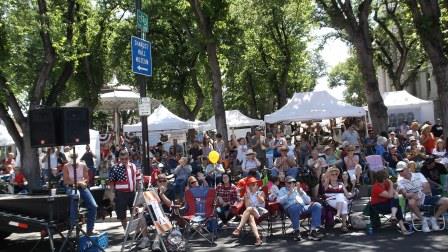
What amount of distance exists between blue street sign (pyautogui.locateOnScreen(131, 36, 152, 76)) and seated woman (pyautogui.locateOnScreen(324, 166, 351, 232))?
4.18 meters

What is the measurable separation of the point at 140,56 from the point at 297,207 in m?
4.24

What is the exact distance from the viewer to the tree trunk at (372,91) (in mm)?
19484

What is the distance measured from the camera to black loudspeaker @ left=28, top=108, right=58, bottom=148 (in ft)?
35.3

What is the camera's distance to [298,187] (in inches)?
442

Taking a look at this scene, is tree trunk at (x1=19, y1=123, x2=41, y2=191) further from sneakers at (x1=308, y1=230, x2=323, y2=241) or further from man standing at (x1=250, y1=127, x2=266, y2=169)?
sneakers at (x1=308, y1=230, x2=323, y2=241)

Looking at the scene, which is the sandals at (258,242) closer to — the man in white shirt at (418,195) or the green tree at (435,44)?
the man in white shirt at (418,195)

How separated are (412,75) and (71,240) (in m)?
32.7

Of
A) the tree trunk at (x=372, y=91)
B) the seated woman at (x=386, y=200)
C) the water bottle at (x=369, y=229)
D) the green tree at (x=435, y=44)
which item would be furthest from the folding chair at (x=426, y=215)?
the tree trunk at (x=372, y=91)

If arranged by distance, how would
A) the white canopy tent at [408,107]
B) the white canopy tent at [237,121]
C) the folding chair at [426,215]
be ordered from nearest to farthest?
the folding chair at [426,215] < the white canopy tent at [408,107] < the white canopy tent at [237,121]

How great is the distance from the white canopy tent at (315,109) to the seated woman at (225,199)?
9.09m

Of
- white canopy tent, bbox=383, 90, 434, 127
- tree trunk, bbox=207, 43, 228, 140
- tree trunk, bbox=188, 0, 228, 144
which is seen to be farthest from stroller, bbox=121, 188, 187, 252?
white canopy tent, bbox=383, 90, 434, 127

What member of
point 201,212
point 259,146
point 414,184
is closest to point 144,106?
point 201,212

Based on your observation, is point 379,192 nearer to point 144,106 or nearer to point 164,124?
point 144,106

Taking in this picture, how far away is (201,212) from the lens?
1127 cm
